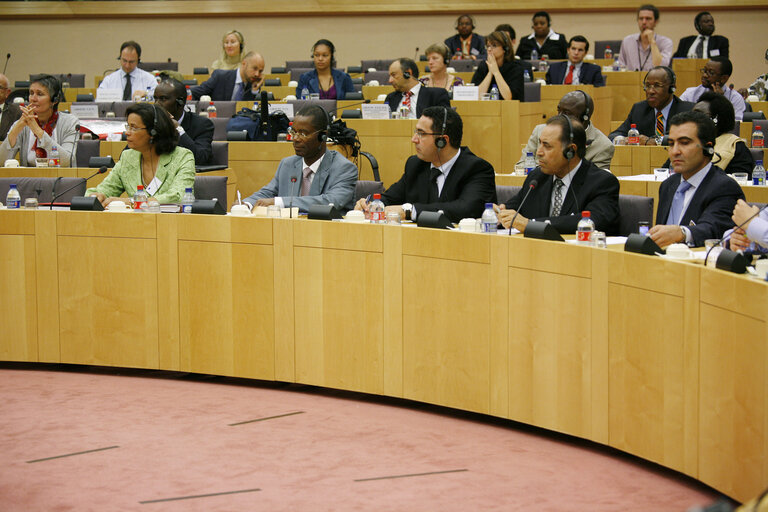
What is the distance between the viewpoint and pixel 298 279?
4.33 m

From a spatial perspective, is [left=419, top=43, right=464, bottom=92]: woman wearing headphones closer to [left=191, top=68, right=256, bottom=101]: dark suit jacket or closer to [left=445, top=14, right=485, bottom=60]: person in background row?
[left=191, top=68, right=256, bottom=101]: dark suit jacket

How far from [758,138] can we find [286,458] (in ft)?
16.2

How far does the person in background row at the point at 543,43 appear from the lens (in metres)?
11.7

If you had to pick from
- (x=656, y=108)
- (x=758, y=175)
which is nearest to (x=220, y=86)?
(x=656, y=108)

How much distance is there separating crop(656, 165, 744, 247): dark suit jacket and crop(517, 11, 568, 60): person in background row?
7819mm

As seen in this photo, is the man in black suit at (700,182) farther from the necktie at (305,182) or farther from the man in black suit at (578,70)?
the man in black suit at (578,70)

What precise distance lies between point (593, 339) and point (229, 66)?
287 inches

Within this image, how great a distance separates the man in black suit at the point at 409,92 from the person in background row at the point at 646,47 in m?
3.77

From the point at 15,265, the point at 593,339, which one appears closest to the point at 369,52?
the point at 15,265

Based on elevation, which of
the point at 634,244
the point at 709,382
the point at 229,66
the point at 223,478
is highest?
the point at 229,66

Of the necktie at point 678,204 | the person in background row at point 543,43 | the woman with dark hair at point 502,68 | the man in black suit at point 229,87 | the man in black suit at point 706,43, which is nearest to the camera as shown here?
the necktie at point 678,204

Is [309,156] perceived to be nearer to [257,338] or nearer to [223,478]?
[257,338]

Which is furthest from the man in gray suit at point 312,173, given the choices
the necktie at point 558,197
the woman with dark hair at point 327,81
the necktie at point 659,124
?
the woman with dark hair at point 327,81

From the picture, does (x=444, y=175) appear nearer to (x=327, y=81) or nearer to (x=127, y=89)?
(x=327, y=81)
